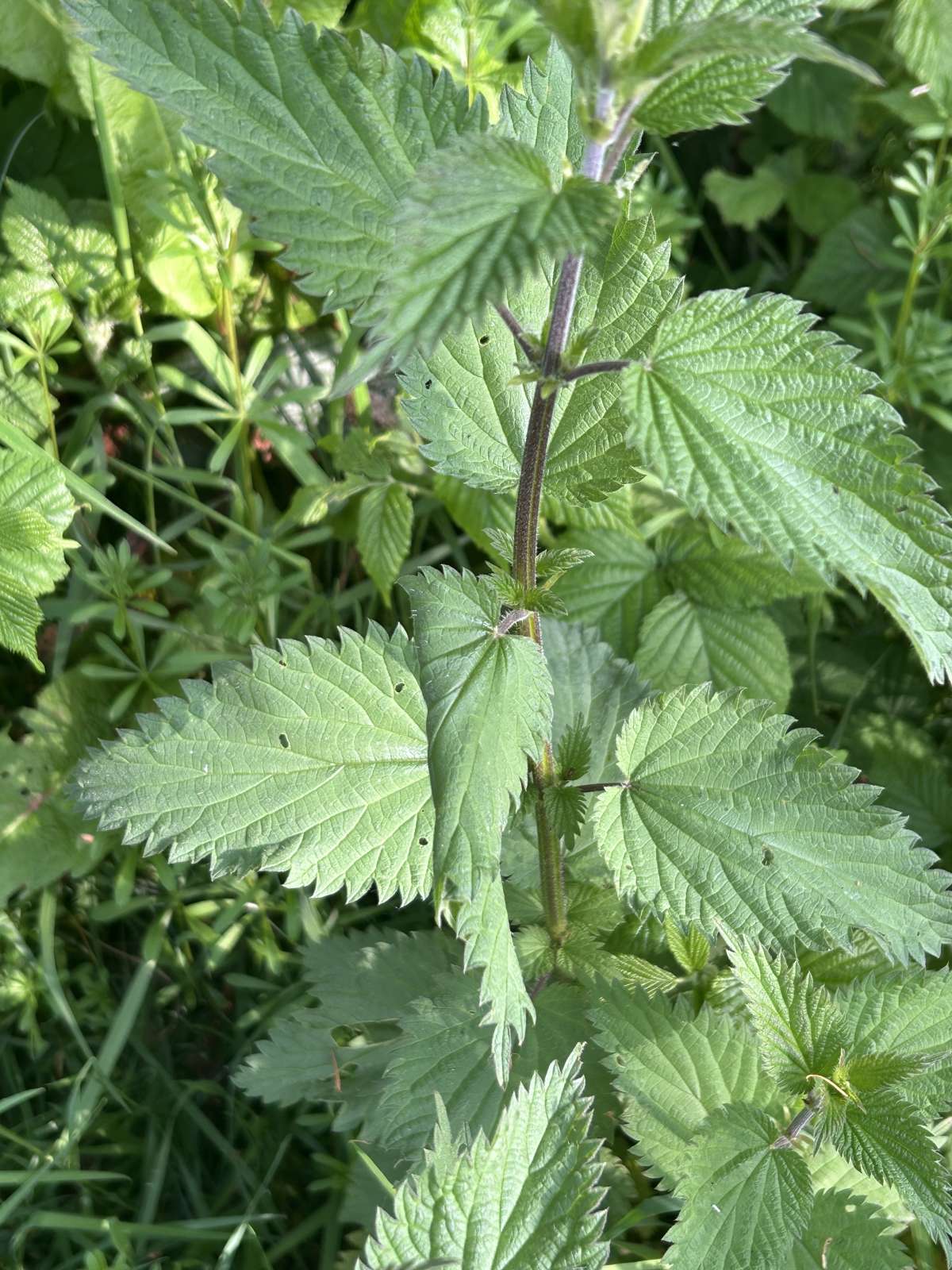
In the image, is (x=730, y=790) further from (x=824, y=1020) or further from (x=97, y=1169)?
(x=97, y=1169)

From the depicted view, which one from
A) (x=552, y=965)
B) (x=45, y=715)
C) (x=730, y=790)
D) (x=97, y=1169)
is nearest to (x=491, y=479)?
(x=730, y=790)

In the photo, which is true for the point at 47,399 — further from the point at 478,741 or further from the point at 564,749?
the point at 478,741

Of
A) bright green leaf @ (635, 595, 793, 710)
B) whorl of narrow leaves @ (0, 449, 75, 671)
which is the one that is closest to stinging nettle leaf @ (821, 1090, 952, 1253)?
bright green leaf @ (635, 595, 793, 710)

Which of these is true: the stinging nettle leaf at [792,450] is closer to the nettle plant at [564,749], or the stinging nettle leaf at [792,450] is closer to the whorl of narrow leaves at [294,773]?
the nettle plant at [564,749]

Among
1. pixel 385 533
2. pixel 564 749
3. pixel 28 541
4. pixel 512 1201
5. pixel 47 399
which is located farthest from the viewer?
pixel 47 399

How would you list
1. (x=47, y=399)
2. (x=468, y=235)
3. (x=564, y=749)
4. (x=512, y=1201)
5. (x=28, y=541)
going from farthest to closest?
(x=47, y=399), (x=28, y=541), (x=564, y=749), (x=512, y=1201), (x=468, y=235)

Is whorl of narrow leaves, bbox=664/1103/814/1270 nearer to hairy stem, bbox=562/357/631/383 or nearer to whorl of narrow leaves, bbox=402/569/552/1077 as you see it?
whorl of narrow leaves, bbox=402/569/552/1077

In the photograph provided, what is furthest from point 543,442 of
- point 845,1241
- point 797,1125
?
point 845,1241

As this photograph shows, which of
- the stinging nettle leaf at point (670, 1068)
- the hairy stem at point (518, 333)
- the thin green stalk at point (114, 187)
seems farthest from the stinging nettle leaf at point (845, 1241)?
the thin green stalk at point (114, 187)
